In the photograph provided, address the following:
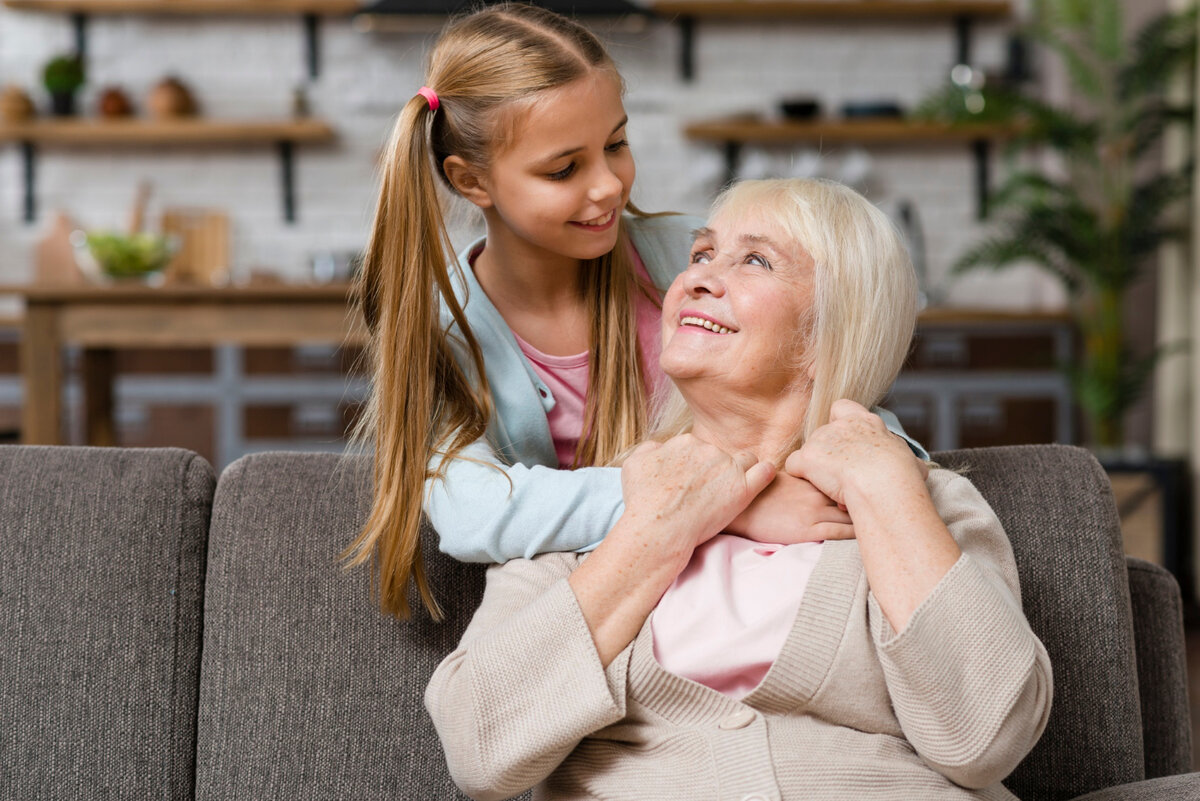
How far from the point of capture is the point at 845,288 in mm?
1282

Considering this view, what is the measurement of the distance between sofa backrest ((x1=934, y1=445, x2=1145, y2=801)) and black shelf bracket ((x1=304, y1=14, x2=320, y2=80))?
4618 mm

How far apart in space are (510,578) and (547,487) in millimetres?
105

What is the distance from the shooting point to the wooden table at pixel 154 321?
3.52 m

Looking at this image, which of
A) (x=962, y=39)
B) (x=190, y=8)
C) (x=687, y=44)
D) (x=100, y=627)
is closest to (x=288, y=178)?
(x=190, y=8)

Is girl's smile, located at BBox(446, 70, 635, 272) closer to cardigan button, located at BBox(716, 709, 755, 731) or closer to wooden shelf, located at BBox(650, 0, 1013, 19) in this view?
cardigan button, located at BBox(716, 709, 755, 731)

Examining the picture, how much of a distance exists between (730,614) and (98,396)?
340 centimetres

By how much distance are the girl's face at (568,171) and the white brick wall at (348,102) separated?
393 cm

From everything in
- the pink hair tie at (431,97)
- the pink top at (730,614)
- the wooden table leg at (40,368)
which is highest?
the pink hair tie at (431,97)

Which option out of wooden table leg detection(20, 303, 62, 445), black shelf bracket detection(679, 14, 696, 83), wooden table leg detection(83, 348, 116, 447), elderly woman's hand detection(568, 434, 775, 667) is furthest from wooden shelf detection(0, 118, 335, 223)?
elderly woman's hand detection(568, 434, 775, 667)

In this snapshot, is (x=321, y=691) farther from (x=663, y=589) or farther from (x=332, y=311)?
(x=332, y=311)

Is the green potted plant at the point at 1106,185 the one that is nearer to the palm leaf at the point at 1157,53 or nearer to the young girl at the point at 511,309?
the palm leaf at the point at 1157,53

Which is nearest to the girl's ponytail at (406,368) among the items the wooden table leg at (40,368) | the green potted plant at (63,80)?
the wooden table leg at (40,368)

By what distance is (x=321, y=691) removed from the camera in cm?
136

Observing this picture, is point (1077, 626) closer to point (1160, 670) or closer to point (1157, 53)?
point (1160, 670)
